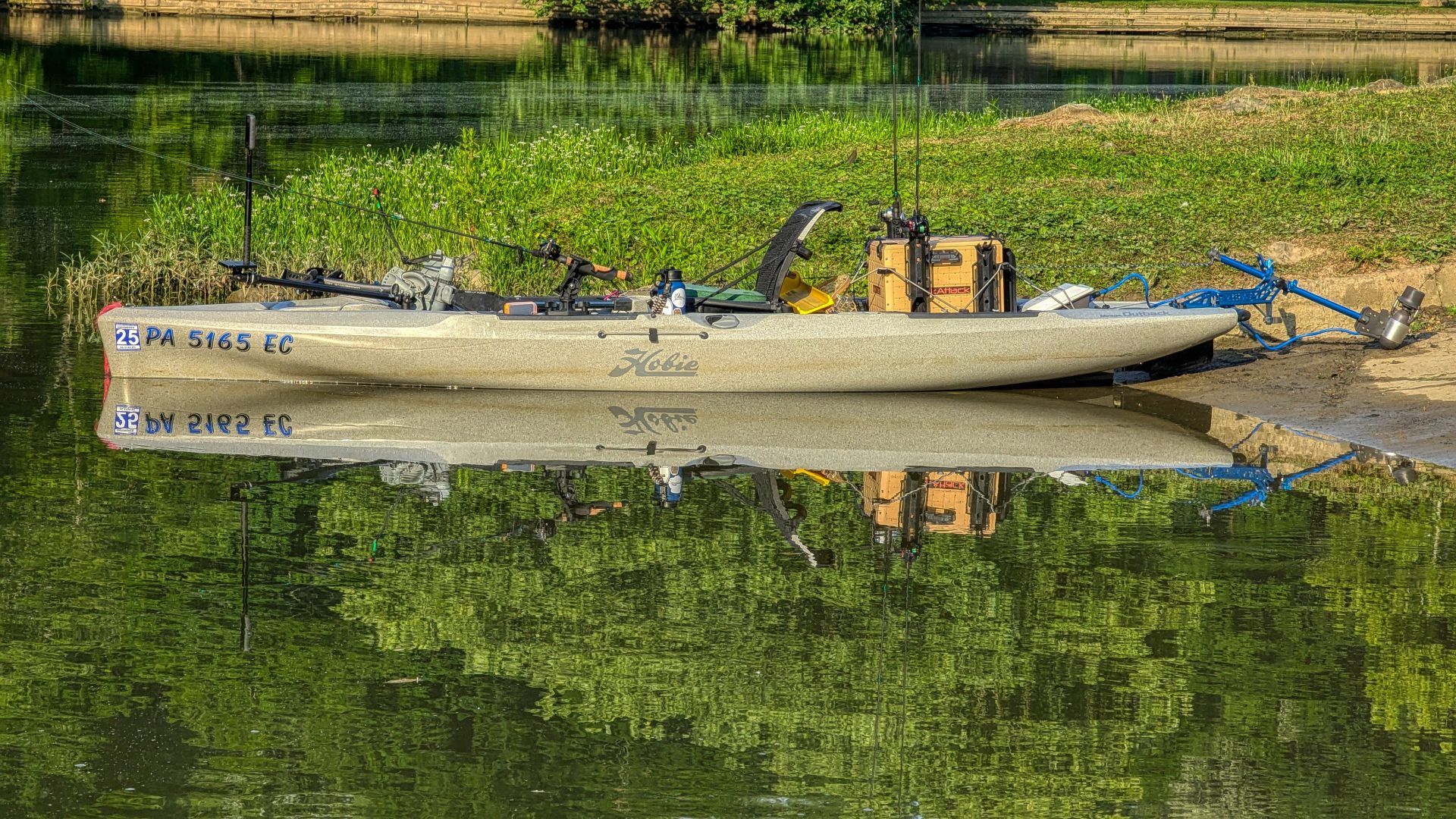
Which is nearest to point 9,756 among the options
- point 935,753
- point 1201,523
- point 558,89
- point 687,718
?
point 687,718

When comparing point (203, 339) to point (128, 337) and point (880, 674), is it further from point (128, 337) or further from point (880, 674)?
point (880, 674)

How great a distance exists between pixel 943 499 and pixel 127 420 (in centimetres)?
651

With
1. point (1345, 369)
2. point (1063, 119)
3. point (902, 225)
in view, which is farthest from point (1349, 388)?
point (1063, 119)

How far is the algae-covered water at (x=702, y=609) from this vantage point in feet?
27.6

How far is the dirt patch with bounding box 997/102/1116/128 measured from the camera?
27.7 m

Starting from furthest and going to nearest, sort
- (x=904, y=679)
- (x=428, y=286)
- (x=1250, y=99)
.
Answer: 1. (x=1250, y=99)
2. (x=428, y=286)
3. (x=904, y=679)

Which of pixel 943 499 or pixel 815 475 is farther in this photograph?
pixel 815 475

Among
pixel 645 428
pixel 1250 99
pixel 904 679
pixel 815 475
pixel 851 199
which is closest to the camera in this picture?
pixel 904 679

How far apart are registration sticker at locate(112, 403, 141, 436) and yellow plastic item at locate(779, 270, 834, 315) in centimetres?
518

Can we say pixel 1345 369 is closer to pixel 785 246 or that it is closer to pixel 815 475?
pixel 785 246

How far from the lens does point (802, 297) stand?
1666 cm

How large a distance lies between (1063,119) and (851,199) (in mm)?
7120

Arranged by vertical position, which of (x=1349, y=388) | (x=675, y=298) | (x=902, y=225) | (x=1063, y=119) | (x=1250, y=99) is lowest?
(x=1349, y=388)

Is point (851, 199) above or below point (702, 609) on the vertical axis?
above
